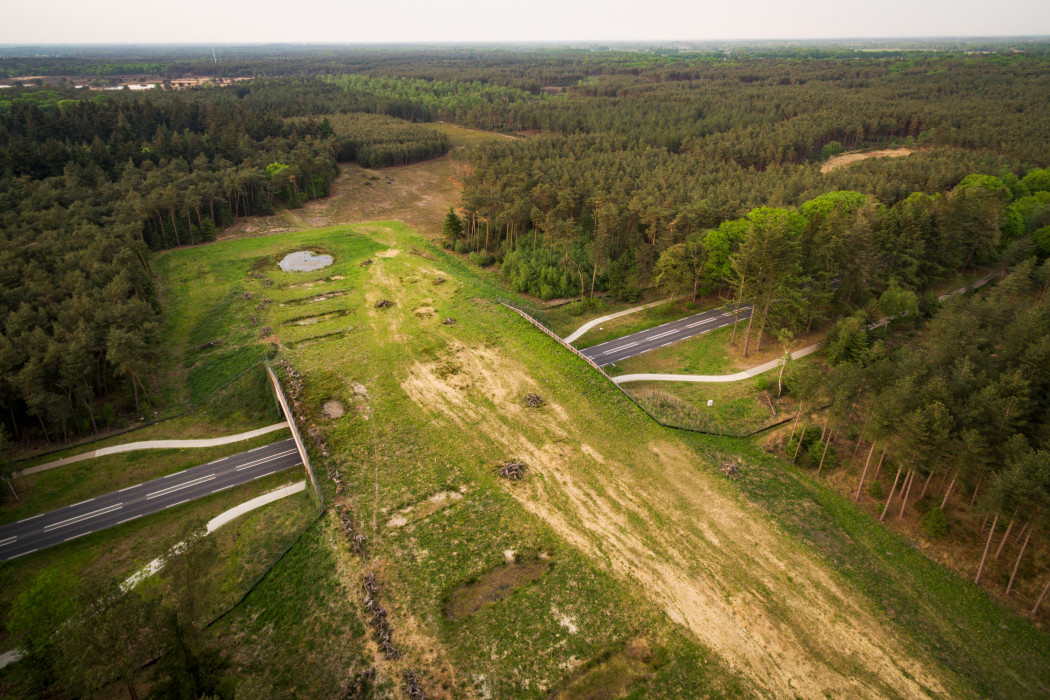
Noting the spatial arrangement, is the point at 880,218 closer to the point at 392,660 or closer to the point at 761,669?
the point at 761,669

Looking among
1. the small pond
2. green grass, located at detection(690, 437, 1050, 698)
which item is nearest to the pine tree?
the small pond

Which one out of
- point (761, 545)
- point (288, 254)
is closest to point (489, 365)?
point (761, 545)

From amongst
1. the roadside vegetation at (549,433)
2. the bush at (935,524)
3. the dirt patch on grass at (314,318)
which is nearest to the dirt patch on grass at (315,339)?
the roadside vegetation at (549,433)

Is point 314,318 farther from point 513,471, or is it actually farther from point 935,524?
point 935,524

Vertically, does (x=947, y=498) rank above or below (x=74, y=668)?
below

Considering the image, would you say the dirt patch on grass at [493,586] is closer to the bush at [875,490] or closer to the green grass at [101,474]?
the green grass at [101,474]
